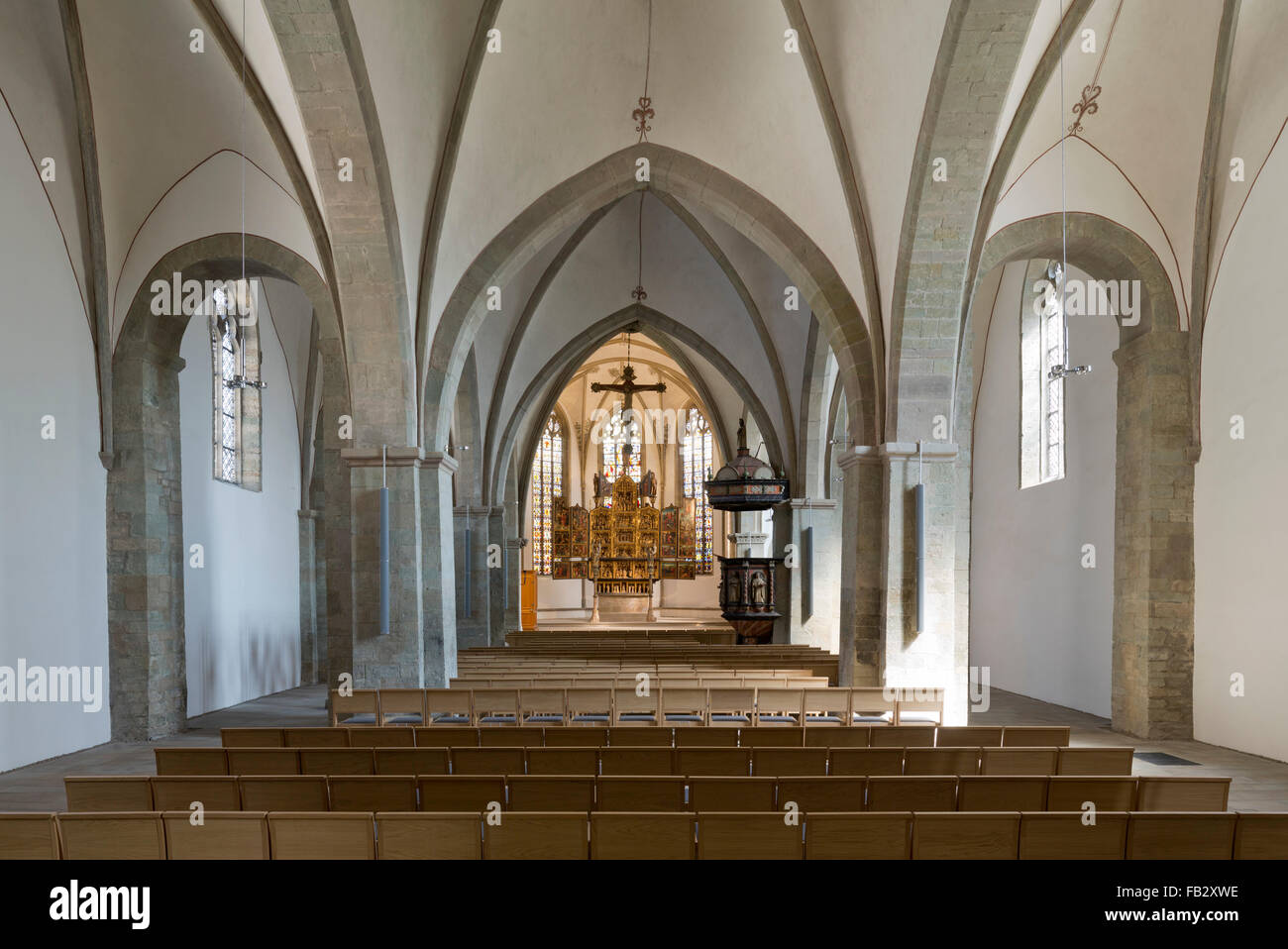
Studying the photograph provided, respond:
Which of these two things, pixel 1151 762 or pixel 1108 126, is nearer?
pixel 1151 762

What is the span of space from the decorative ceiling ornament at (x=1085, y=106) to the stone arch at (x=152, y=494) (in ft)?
28.9

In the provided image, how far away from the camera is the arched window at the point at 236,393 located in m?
14.3

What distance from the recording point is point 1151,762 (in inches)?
371

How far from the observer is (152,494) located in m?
11.2

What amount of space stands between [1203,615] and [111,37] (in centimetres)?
1311

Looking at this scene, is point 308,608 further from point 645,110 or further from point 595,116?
point 645,110

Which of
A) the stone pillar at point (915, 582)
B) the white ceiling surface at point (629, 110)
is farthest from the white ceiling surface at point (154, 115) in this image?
the stone pillar at point (915, 582)

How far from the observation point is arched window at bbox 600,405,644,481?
31.1 meters

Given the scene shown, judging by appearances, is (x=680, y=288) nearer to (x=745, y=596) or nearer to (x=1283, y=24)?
(x=745, y=596)

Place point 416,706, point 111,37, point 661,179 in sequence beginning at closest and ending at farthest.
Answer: point 416,706 → point 111,37 → point 661,179

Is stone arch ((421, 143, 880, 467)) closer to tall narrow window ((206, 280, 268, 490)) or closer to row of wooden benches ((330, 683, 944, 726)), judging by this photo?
row of wooden benches ((330, 683, 944, 726))

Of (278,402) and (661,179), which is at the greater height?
(661,179)
